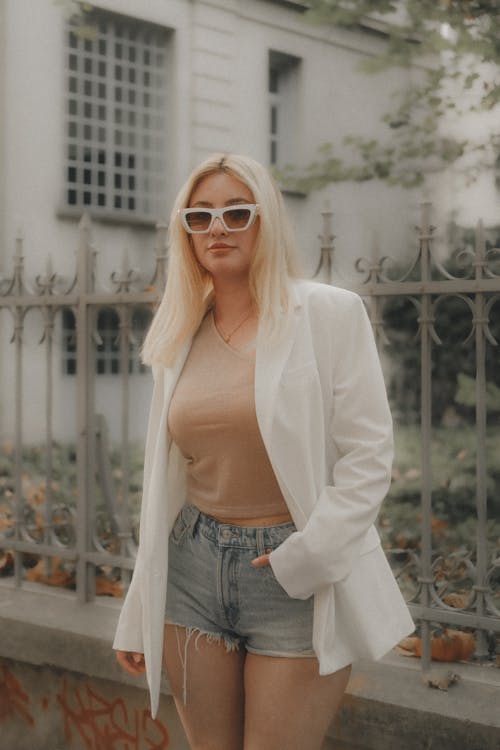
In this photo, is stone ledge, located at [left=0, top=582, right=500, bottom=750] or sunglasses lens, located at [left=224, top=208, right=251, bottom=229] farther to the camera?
stone ledge, located at [left=0, top=582, right=500, bottom=750]

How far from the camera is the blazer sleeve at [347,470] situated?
2.09m

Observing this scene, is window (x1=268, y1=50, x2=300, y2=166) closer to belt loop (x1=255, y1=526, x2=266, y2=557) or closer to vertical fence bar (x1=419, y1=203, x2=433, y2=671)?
vertical fence bar (x1=419, y1=203, x2=433, y2=671)

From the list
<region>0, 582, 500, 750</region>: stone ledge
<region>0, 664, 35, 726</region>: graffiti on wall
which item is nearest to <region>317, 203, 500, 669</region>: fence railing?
<region>0, 582, 500, 750</region>: stone ledge

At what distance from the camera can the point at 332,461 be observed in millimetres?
2273

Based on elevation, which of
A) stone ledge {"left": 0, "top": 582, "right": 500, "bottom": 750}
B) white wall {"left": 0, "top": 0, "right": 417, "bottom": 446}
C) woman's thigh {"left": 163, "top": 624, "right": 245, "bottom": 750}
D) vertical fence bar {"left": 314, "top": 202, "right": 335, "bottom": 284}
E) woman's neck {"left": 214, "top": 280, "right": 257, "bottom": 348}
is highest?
white wall {"left": 0, "top": 0, "right": 417, "bottom": 446}

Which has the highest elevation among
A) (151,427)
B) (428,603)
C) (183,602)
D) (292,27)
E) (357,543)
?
(292,27)

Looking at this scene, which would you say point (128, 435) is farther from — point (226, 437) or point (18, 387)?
point (226, 437)

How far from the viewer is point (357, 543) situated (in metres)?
2.13

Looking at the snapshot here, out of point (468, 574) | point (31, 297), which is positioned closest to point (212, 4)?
point (31, 297)

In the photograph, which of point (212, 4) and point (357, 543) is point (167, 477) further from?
point (212, 4)

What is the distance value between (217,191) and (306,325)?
1.32 feet

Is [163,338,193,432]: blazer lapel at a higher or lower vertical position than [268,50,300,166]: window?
lower

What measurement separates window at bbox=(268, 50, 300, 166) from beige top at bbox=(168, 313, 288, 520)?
9.27 metres

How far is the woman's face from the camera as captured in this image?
7.55 feet
